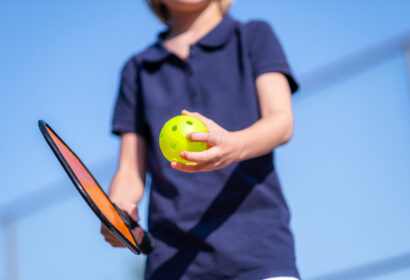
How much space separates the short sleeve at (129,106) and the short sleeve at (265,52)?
389 millimetres

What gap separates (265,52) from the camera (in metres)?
1.49

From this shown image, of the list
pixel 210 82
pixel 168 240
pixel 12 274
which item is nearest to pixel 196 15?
pixel 210 82

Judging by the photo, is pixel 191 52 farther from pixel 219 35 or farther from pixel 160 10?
pixel 160 10

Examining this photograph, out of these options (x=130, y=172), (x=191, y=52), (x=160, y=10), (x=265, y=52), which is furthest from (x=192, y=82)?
(x=160, y=10)

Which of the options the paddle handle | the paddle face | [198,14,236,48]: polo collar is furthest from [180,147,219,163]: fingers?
[198,14,236,48]: polo collar

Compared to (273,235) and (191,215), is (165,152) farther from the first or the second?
(273,235)

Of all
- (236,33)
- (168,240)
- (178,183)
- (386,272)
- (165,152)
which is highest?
(236,33)

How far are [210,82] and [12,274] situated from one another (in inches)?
135

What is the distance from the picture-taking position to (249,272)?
1.24 metres

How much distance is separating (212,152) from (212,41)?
1.97 feet

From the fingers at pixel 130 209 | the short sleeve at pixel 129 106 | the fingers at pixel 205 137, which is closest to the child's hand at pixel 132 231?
the fingers at pixel 130 209

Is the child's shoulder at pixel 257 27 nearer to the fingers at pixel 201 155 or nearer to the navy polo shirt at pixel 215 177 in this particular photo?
the navy polo shirt at pixel 215 177

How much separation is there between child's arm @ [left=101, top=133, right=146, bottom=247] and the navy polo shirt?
0.03m

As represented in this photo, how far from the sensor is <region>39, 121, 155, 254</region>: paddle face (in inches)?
42.9
